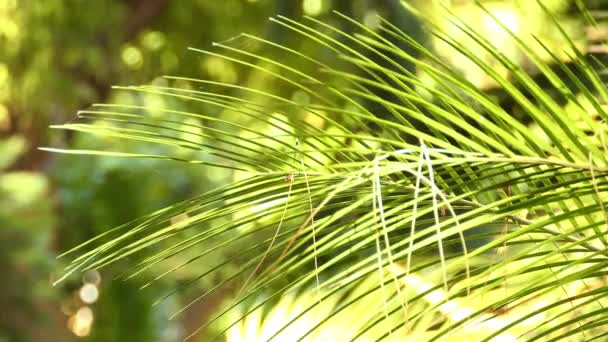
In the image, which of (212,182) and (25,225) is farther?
(212,182)

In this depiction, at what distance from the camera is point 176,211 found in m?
0.34

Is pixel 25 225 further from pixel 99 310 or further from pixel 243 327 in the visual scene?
pixel 243 327

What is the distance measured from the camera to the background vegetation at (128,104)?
3.85ft

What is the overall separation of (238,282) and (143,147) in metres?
0.86

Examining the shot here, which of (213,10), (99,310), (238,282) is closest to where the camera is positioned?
(238,282)

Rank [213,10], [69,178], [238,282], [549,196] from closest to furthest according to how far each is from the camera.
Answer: [549,196] < [238,282] < [213,10] < [69,178]

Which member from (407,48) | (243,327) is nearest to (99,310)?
(243,327)

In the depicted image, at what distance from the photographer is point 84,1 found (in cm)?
226

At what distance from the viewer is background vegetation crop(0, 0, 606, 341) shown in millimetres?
1174

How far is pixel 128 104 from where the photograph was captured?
4.42 ft

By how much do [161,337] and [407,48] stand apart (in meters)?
1.04

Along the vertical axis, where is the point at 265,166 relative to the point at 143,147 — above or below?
below

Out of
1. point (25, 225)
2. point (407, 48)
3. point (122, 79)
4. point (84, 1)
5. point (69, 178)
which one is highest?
point (84, 1)

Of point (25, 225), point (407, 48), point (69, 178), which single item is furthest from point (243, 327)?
point (69, 178)
